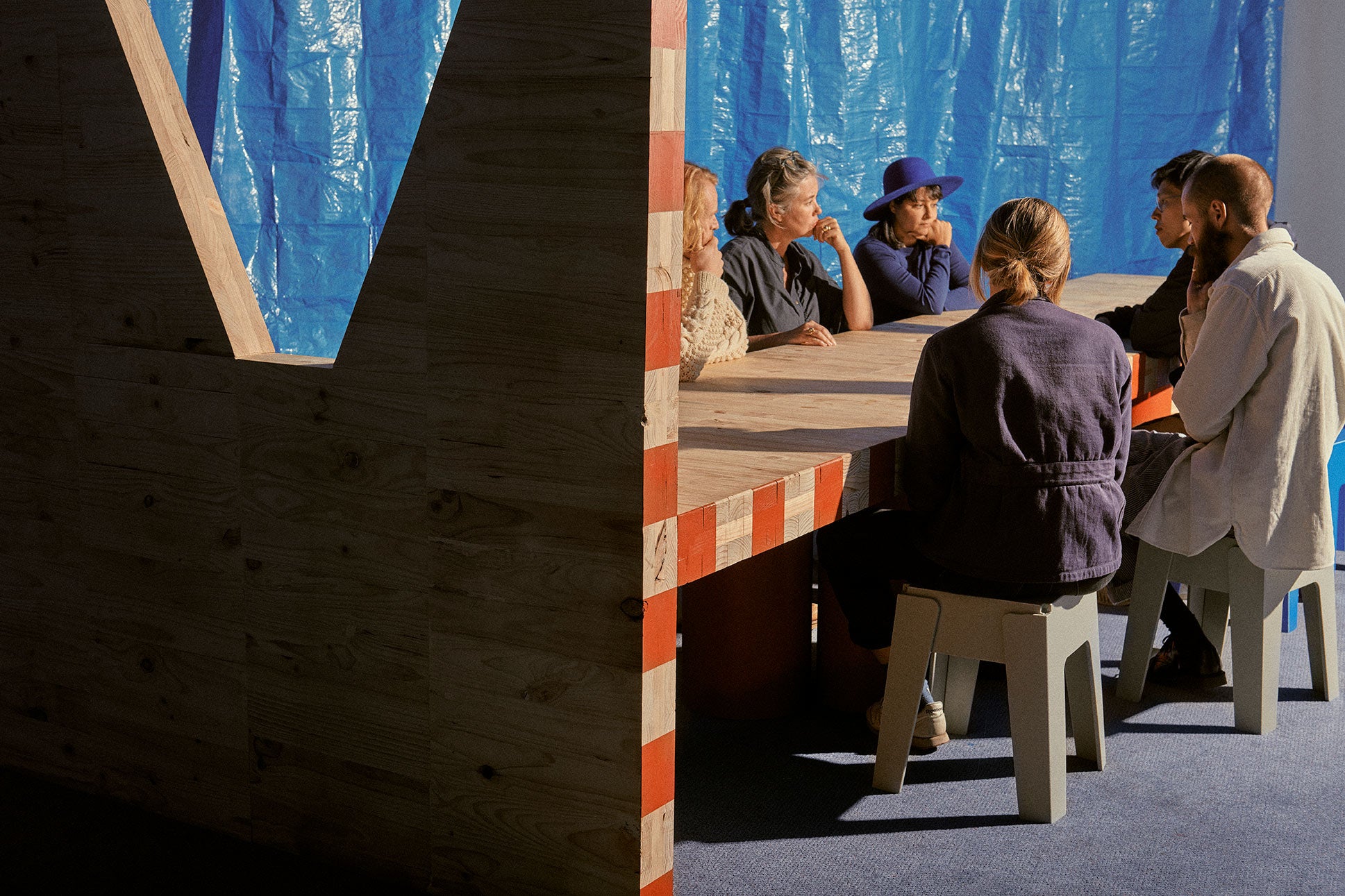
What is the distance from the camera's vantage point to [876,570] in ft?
8.20

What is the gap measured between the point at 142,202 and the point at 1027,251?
142 centimetres

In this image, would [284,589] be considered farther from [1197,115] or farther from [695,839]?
[1197,115]

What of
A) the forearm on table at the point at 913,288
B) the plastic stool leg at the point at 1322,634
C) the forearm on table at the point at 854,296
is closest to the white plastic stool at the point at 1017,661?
the plastic stool leg at the point at 1322,634

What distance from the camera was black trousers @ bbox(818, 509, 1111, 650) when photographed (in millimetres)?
2377

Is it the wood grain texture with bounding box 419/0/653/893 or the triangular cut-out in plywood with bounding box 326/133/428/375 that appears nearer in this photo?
the wood grain texture with bounding box 419/0/653/893

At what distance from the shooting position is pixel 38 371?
228cm

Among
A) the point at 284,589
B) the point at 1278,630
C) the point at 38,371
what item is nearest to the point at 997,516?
the point at 1278,630

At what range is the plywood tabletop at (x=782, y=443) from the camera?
193 centimetres

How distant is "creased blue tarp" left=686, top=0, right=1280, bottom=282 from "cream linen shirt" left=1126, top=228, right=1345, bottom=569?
2.52m

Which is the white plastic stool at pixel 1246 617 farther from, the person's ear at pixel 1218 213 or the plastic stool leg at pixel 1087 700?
the person's ear at pixel 1218 213

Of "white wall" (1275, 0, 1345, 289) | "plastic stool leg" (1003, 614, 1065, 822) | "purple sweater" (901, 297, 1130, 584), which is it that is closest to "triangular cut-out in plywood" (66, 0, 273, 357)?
"purple sweater" (901, 297, 1130, 584)

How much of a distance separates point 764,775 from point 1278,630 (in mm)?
1066

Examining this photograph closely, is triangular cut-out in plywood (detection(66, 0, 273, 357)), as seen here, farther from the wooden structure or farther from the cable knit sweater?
the cable knit sweater

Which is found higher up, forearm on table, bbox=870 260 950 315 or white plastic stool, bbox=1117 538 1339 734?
forearm on table, bbox=870 260 950 315
